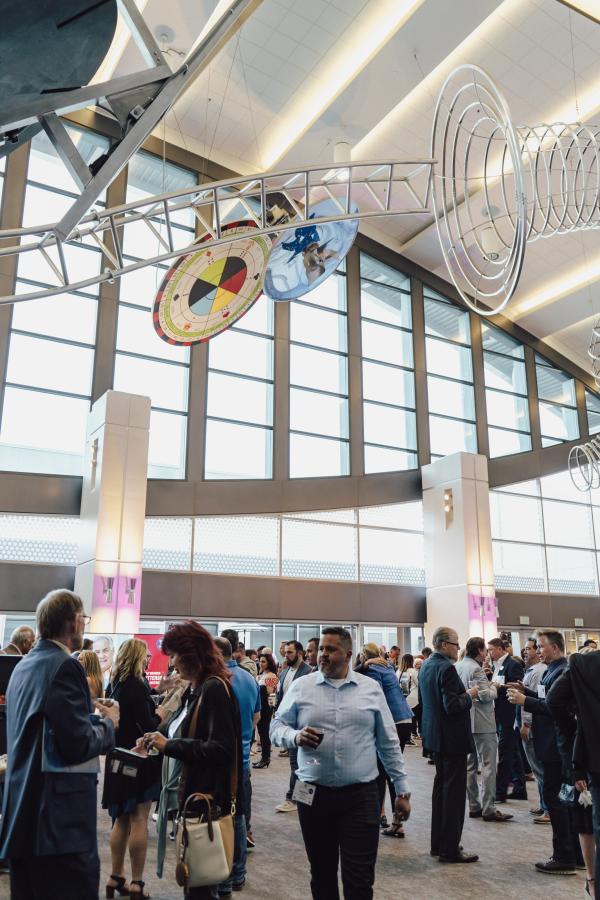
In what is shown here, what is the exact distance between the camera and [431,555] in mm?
18844

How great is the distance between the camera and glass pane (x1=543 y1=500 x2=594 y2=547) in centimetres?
2109

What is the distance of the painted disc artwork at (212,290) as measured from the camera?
34.5 feet

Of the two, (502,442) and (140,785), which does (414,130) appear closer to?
(502,442)

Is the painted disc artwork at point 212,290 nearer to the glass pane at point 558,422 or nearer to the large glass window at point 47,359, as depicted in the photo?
the large glass window at point 47,359

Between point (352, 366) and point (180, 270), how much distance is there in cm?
932

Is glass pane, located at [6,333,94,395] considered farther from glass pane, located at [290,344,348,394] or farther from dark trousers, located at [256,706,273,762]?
dark trousers, located at [256,706,273,762]

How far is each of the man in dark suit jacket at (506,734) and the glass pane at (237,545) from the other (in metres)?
9.04

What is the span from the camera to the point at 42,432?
1528cm

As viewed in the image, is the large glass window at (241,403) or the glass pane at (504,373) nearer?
the large glass window at (241,403)

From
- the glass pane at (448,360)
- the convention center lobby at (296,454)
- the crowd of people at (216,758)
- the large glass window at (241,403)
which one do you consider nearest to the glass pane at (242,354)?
the large glass window at (241,403)

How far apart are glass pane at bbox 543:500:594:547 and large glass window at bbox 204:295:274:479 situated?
8603mm

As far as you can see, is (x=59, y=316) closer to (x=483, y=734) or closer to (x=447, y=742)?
(x=483, y=734)

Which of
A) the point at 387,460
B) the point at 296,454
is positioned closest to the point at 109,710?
the point at 296,454

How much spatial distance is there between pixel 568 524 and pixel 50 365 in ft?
47.9
